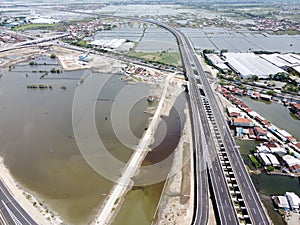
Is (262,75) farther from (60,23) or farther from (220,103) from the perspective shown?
(60,23)

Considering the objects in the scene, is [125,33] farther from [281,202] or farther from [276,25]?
[281,202]

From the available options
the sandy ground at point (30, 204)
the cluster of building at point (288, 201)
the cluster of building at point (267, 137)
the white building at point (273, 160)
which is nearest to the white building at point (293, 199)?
the cluster of building at point (288, 201)

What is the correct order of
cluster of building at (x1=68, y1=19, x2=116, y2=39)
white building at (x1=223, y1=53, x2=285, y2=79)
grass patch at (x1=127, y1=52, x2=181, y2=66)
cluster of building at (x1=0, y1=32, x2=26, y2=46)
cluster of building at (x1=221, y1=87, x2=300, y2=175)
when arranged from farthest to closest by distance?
cluster of building at (x1=68, y1=19, x2=116, y2=39) < cluster of building at (x1=0, y1=32, x2=26, y2=46) < grass patch at (x1=127, y1=52, x2=181, y2=66) < white building at (x1=223, y1=53, x2=285, y2=79) < cluster of building at (x1=221, y1=87, x2=300, y2=175)

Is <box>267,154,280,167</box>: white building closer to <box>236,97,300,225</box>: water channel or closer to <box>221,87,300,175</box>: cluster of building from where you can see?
<box>221,87,300,175</box>: cluster of building

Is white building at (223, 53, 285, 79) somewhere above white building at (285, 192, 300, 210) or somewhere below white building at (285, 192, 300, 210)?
above

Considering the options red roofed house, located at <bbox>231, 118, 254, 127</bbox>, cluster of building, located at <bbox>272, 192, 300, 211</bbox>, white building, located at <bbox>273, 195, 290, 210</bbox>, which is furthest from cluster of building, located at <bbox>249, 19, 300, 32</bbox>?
white building, located at <bbox>273, 195, 290, 210</bbox>

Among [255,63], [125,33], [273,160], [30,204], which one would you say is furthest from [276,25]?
[30,204]

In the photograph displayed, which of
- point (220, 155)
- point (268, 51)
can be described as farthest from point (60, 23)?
point (220, 155)
